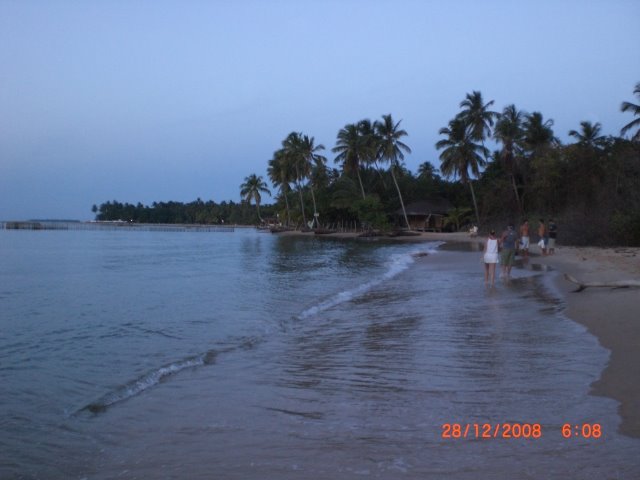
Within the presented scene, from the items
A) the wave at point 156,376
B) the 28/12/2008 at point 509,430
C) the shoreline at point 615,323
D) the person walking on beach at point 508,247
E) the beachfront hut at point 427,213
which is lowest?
the wave at point 156,376

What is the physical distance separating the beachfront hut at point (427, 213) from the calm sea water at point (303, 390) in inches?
1938

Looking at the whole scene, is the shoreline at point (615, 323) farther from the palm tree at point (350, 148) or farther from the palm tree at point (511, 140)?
the palm tree at point (350, 148)

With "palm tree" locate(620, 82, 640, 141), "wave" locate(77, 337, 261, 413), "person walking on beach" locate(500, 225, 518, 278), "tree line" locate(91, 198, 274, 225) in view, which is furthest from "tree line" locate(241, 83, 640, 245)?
"tree line" locate(91, 198, 274, 225)

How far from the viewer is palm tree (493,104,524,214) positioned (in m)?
44.1

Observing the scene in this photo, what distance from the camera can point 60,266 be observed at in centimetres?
2616

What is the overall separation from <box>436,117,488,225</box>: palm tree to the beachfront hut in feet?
40.9

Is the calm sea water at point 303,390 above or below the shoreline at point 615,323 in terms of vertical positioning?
below

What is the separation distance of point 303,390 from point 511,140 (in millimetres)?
42230

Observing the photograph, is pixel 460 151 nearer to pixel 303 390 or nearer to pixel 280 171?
pixel 280 171

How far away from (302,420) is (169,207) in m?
167

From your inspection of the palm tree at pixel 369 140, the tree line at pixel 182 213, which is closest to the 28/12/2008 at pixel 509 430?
the palm tree at pixel 369 140

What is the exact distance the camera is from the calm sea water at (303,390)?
407 centimetres

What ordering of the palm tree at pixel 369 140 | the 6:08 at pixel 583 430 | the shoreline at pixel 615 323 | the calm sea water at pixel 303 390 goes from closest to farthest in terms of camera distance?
the calm sea water at pixel 303 390, the 6:08 at pixel 583 430, the shoreline at pixel 615 323, the palm tree at pixel 369 140

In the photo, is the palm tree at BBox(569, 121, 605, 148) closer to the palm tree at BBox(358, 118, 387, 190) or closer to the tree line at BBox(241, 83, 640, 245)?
the tree line at BBox(241, 83, 640, 245)
